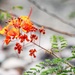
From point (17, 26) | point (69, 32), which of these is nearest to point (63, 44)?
point (17, 26)

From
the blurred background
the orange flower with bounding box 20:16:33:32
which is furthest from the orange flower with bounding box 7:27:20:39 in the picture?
the blurred background

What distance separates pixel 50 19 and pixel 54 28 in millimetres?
300

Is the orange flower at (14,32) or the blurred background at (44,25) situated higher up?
the blurred background at (44,25)

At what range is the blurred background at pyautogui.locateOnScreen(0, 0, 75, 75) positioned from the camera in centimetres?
364

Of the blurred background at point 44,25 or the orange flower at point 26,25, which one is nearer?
the orange flower at point 26,25

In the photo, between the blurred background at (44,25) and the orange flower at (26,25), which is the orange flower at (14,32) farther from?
the blurred background at (44,25)

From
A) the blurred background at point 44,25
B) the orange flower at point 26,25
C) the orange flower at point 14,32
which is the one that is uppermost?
the blurred background at point 44,25

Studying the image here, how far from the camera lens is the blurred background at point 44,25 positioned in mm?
3643

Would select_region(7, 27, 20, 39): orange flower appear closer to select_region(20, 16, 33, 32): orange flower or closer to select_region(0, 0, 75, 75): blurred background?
select_region(20, 16, 33, 32): orange flower

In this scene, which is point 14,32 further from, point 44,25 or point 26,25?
point 44,25

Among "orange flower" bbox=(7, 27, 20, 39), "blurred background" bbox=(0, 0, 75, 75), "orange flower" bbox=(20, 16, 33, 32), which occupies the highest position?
"blurred background" bbox=(0, 0, 75, 75)

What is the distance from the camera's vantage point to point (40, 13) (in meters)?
4.77

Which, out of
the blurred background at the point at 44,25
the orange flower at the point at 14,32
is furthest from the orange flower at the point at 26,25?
the blurred background at the point at 44,25

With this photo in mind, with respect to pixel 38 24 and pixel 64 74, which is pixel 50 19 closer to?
pixel 38 24
